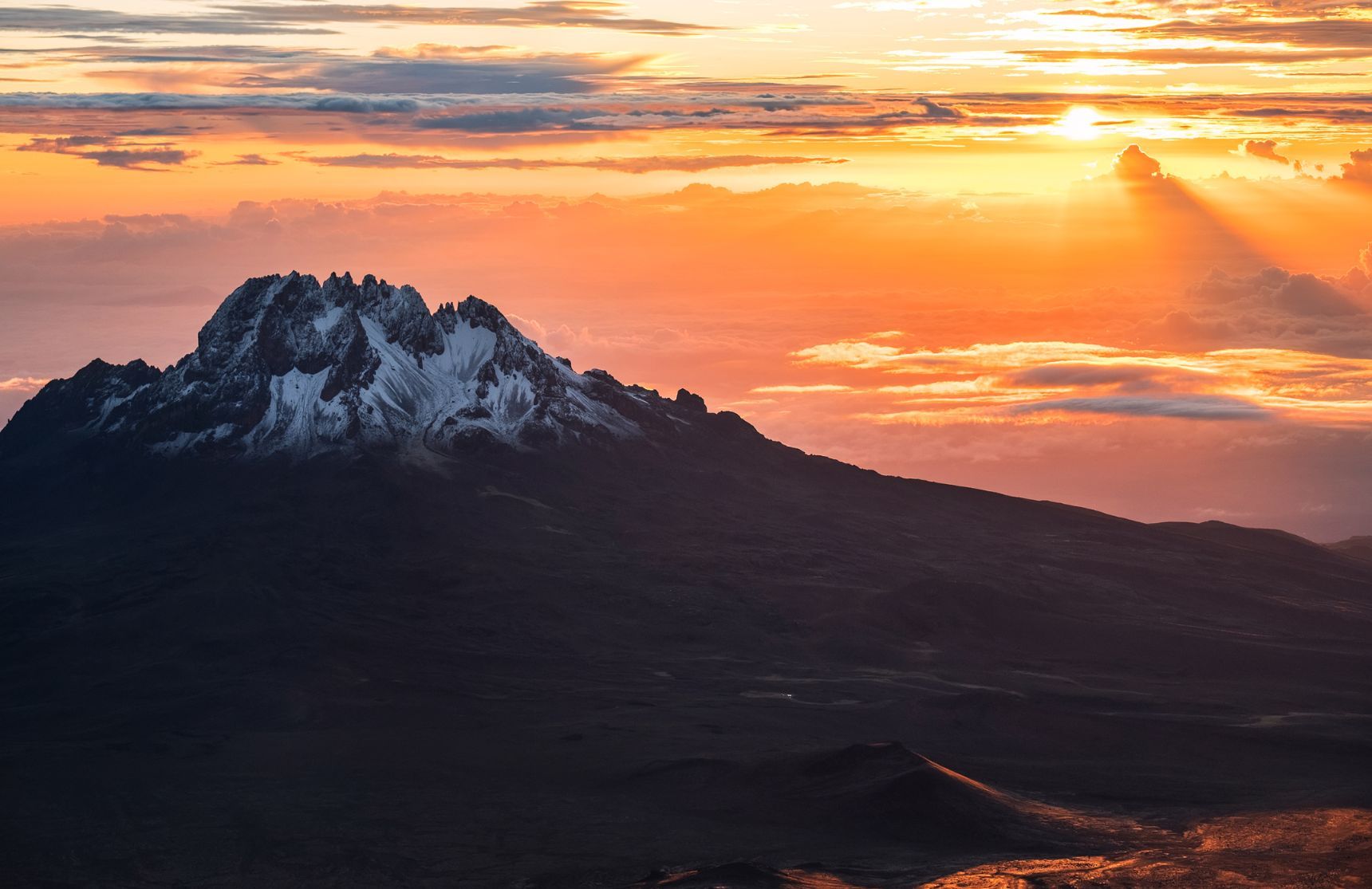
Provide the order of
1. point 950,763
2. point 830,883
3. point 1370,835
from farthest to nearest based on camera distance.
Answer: point 950,763
point 1370,835
point 830,883

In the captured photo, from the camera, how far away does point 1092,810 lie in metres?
174

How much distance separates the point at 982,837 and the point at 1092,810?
62.8 ft

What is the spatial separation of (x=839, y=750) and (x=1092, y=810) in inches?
1064

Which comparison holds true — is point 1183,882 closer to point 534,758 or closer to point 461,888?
point 461,888

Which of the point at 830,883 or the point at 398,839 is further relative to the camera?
the point at 398,839

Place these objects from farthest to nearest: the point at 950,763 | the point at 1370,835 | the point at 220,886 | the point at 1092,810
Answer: the point at 950,763, the point at 1092,810, the point at 1370,835, the point at 220,886

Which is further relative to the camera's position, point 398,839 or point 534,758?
point 534,758

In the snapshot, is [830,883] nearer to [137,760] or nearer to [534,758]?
[534,758]

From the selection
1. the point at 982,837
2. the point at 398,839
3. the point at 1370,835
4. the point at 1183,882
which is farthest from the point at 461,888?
the point at 1370,835

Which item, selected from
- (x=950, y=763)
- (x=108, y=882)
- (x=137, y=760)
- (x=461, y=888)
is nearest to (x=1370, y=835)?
(x=950, y=763)

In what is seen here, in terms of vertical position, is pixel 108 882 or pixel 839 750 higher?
pixel 839 750

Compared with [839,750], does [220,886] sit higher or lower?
lower

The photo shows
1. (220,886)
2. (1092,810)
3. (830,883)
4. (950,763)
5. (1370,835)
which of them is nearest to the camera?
(830,883)

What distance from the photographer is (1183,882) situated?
14350 cm
